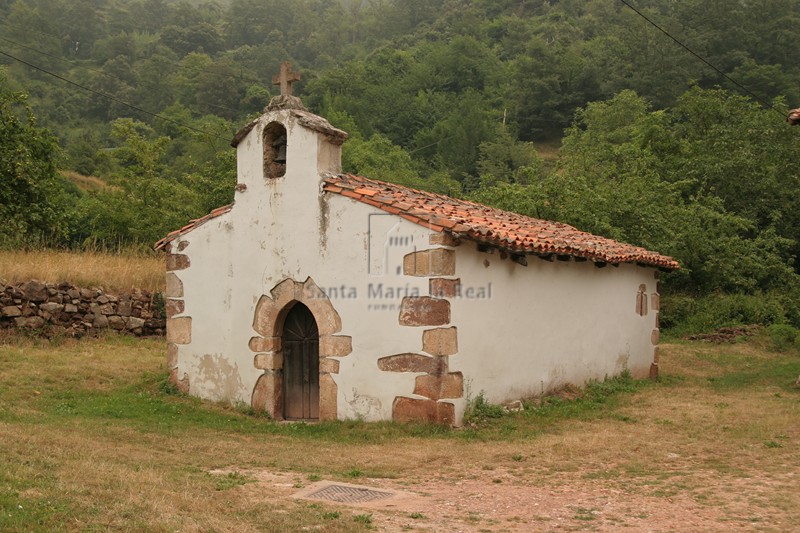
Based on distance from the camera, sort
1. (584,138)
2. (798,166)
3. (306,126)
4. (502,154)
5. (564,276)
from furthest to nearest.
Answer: (502,154), (584,138), (798,166), (564,276), (306,126)

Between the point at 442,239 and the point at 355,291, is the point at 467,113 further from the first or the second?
the point at 442,239

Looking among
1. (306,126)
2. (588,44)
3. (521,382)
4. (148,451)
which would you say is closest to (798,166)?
(521,382)

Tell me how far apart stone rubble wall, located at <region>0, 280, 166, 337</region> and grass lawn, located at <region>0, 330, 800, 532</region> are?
1.07m

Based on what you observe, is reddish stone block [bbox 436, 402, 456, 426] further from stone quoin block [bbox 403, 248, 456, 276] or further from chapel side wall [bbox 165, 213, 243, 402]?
chapel side wall [bbox 165, 213, 243, 402]

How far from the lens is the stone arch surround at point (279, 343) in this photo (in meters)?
9.71

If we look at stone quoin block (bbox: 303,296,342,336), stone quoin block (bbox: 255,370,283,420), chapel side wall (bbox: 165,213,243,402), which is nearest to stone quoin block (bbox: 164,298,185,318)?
chapel side wall (bbox: 165,213,243,402)

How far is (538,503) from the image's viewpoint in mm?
6078

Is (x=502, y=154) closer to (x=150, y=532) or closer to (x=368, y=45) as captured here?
(x=368, y=45)

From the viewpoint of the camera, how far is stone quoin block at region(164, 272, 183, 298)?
11.2 meters

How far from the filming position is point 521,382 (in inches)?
406

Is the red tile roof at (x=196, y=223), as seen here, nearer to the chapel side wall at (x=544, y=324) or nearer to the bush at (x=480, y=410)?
the chapel side wall at (x=544, y=324)

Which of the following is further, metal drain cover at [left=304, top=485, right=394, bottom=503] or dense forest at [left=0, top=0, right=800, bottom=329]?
dense forest at [left=0, top=0, right=800, bottom=329]

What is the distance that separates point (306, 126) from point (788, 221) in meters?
19.7

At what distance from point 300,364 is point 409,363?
194cm
